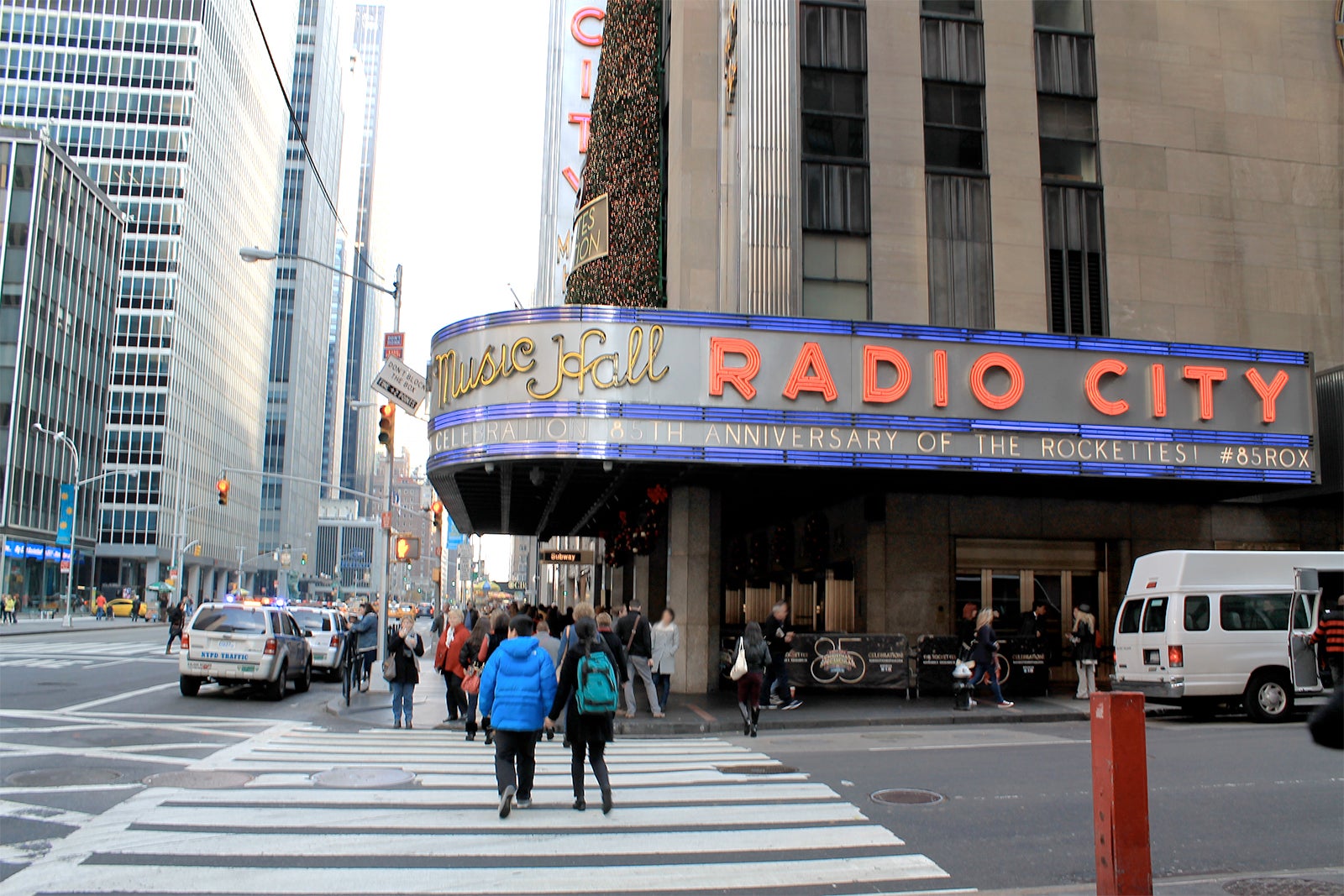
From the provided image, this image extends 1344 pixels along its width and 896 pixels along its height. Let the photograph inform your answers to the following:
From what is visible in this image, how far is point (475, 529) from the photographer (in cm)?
3609

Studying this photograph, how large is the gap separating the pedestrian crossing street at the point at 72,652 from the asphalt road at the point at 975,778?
7.98 metres

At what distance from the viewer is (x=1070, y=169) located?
2414 centimetres

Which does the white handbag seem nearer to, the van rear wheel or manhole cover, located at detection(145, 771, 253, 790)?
manhole cover, located at detection(145, 771, 253, 790)

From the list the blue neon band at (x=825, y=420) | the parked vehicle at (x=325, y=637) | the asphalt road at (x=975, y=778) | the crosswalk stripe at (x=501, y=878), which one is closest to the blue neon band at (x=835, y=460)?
the blue neon band at (x=825, y=420)

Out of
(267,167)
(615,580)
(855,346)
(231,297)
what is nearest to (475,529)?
(615,580)

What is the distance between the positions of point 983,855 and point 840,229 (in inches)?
679

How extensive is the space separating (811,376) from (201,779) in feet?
37.5

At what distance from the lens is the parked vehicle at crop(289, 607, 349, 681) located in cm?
2612

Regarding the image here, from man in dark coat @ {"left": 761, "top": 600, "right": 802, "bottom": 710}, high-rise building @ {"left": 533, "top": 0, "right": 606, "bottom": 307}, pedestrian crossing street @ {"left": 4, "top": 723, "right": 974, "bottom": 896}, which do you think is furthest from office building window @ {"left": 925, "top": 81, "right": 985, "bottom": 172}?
high-rise building @ {"left": 533, "top": 0, "right": 606, "bottom": 307}

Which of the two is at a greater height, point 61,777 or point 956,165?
point 956,165

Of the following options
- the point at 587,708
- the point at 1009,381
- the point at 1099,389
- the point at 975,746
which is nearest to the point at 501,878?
the point at 587,708

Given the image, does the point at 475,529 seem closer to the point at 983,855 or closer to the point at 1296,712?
the point at 1296,712

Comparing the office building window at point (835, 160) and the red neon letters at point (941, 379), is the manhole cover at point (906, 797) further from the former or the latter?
the office building window at point (835, 160)

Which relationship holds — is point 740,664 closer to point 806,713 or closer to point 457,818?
point 806,713
